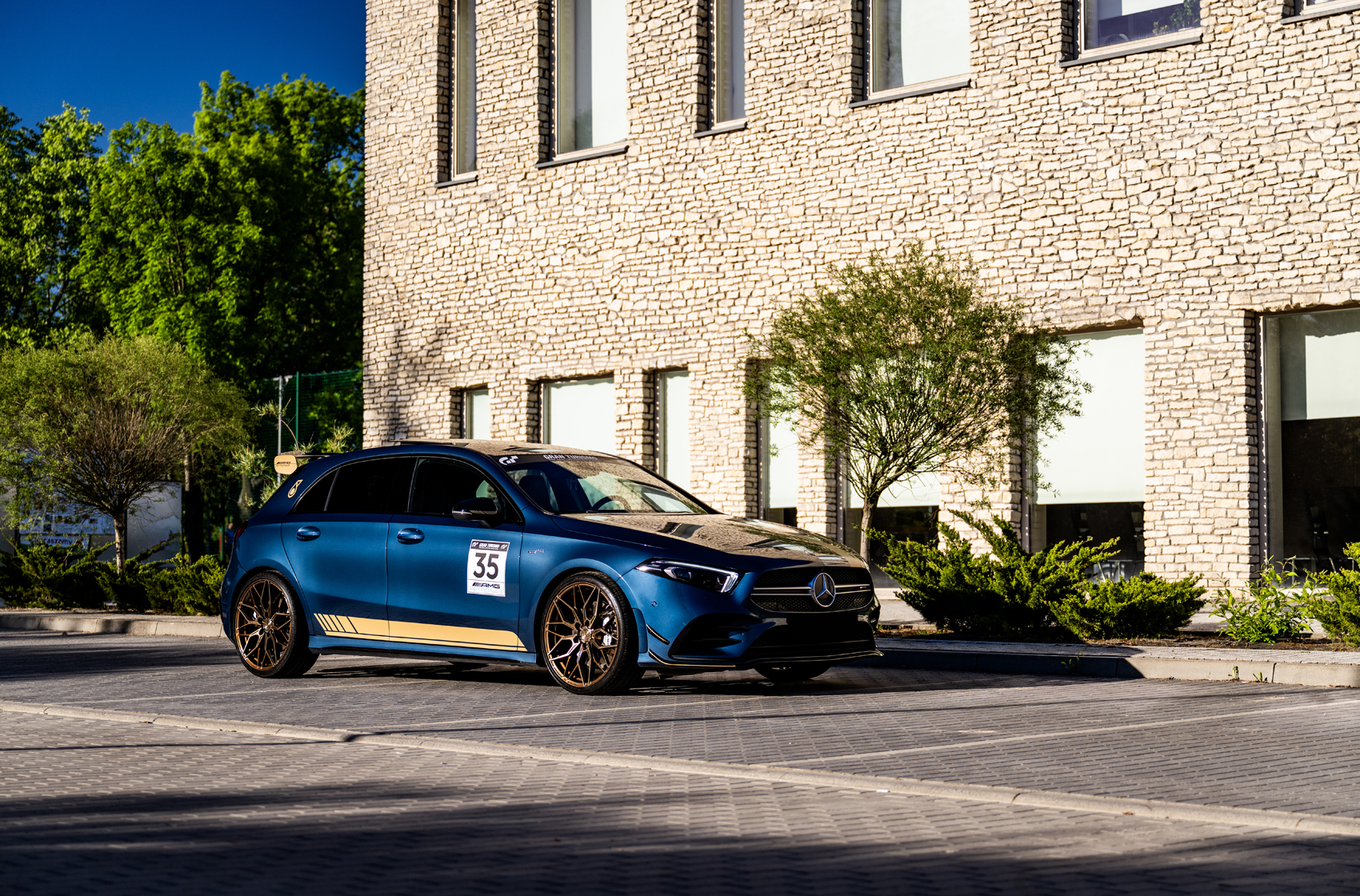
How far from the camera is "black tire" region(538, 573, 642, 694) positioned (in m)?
10.1

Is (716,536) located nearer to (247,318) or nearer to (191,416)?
(191,416)

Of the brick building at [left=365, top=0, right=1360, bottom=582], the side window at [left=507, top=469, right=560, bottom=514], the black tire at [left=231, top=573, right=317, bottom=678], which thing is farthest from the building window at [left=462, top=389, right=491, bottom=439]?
the side window at [left=507, top=469, right=560, bottom=514]

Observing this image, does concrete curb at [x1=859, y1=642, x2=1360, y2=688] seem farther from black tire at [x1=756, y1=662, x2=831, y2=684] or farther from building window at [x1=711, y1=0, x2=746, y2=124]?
building window at [x1=711, y1=0, x2=746, y2=124]

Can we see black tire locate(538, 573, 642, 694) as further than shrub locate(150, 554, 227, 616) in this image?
No

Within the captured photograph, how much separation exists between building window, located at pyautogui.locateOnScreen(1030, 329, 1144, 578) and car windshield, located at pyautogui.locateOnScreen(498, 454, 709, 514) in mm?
8270

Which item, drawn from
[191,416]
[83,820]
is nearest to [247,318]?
[191,416]

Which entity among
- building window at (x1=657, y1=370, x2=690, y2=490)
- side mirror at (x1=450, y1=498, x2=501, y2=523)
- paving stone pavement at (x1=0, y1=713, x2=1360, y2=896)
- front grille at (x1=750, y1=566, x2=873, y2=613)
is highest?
building window at (x1=657, y1=370, x2=690, y2=490)

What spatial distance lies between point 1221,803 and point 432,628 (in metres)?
6.15

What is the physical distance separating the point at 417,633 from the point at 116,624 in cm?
926

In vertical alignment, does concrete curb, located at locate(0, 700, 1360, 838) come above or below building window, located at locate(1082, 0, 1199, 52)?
below

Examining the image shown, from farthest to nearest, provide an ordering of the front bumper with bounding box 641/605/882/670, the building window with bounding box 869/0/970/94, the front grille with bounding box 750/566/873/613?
the building window with bounding box 869/0/970/94 → the front grille with bounding box 750/566/873/613 → the front bumper with bounding box 641/605/882/670

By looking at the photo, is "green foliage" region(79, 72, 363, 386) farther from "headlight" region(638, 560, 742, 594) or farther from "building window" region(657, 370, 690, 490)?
"headlight" region(638, 560, 742, 594)

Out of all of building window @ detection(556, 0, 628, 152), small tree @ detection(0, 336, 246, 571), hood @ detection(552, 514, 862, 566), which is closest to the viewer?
hood @ detection(552, 514, 862, 566)

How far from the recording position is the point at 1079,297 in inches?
736
